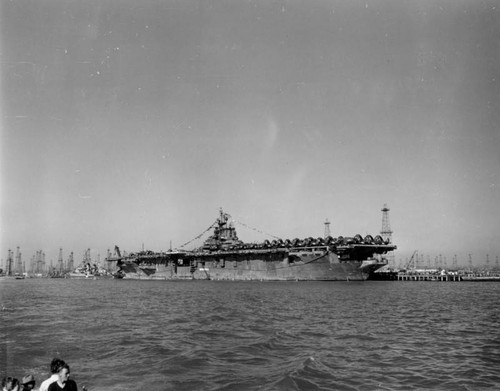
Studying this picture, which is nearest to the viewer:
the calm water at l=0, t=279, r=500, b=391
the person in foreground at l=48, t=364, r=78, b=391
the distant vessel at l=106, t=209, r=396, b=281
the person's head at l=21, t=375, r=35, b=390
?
the person in foreground at l=48, t=364, r=78, b=391

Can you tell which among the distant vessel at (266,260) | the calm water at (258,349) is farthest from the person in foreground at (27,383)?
the distant vessel at (266,260)

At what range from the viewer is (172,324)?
17844 millimetres

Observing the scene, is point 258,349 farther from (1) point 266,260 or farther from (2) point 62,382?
(1) point 266,260

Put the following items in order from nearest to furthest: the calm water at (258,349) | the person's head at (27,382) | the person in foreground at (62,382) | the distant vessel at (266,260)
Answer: the person in foreground at (62,382)
the person's head at (27,382)
the calm water at (258,349)
the distant vessel at (266,260)

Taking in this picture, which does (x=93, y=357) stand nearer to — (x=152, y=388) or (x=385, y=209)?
(x=152, y=388)

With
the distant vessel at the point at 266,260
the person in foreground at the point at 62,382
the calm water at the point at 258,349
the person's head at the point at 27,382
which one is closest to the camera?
the person in foreground at the point at 62,382

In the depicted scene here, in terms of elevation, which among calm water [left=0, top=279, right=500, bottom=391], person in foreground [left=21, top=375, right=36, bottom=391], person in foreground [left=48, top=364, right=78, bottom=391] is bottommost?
calm water [left=0, top=279, right=500, bottom=391]

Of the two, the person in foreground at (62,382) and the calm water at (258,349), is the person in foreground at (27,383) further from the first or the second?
the calm water at (258,349)

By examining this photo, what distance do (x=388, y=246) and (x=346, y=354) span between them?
41401 millimetres

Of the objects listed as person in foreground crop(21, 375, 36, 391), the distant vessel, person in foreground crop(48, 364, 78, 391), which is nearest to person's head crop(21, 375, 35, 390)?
person in foreground crop(21, 375, 36, 391)

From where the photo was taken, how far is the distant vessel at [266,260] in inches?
2020

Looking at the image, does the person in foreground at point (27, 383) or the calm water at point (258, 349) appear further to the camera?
the calm water at point (258, 349)

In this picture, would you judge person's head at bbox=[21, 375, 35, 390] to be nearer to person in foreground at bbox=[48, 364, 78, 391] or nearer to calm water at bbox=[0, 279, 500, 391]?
person in foreground at bbox=[48, 364, 78, 391]

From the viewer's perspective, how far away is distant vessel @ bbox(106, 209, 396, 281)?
168 ft
